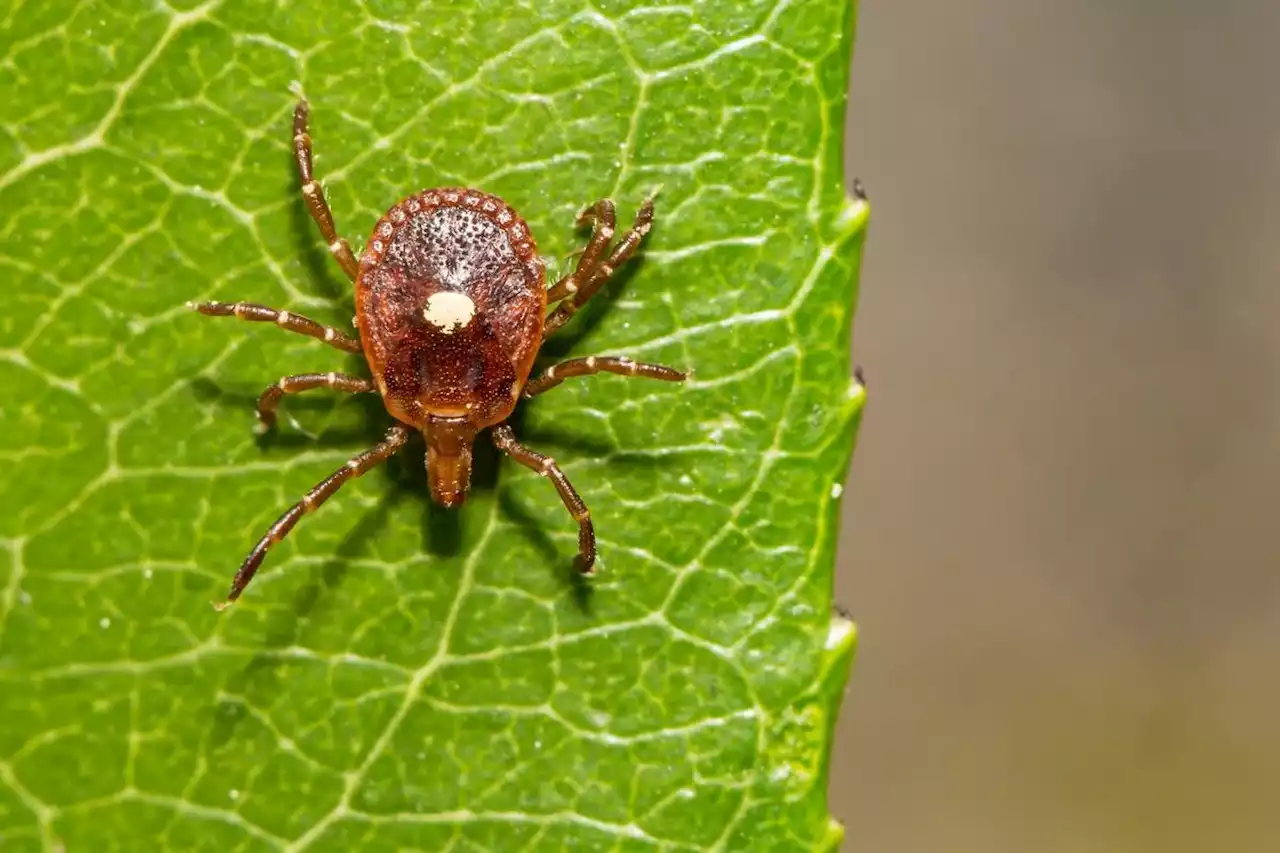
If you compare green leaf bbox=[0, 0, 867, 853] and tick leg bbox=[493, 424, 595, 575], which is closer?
green leaf bbox=[0, 0, 867, 853]

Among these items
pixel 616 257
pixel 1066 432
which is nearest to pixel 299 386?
pixel 616 257

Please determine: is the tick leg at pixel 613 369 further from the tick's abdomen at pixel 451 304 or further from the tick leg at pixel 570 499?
the tick leg at pixel 570 499

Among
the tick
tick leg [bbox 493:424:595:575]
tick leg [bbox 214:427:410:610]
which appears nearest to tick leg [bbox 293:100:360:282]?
the tick

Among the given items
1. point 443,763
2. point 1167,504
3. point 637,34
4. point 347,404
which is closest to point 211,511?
point 347,404

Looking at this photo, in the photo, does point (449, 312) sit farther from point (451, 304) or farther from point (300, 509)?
point (300, 509)

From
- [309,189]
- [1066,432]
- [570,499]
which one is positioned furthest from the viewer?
[1066,432]

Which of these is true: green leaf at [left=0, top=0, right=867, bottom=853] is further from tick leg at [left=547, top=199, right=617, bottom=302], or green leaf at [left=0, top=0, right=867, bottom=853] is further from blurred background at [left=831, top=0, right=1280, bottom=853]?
blurred background at [left=831, top=0, right=1280, bottom=853]
